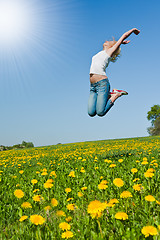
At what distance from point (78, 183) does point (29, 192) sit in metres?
0.89

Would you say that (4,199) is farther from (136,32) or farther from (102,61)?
(136,32)

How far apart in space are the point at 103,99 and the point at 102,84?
407mm

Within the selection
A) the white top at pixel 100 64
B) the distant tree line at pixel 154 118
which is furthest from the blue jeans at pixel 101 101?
the distant tree line at pixel 154 118

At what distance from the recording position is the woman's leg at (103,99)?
5273 mm

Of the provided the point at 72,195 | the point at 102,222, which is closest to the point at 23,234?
the point at 102,222

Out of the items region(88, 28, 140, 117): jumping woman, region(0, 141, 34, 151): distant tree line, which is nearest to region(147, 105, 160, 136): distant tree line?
region(0, 141, 34, 151): distant tree line

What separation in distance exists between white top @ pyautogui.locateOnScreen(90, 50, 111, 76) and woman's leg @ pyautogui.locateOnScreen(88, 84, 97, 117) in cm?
42

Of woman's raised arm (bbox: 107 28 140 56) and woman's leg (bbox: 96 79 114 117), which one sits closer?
woman's raised arm (bbox: 107 28 140 56)

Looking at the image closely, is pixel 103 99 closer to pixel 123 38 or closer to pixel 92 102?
pixel 92 102

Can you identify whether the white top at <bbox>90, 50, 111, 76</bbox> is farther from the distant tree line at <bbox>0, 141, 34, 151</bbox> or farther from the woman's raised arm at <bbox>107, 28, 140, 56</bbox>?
the distant tree line at <bbox>0, 141, 34, 151</bbox>

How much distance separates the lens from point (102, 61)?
5.52 m

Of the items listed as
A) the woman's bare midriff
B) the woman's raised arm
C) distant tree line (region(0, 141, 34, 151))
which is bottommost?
distant tree line (region(0, 141, 34, 151))

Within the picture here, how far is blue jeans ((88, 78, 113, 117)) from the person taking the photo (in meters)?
5.28

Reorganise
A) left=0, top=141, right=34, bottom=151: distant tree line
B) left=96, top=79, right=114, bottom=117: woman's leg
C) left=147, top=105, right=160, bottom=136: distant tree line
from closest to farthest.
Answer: left=96, top=79, right=114, bottom=117: woman's leg, left=0, top=141, right=34, bottom=151: distant tree line, left=147, top=105, right=160, bottom=136: distant tree line
